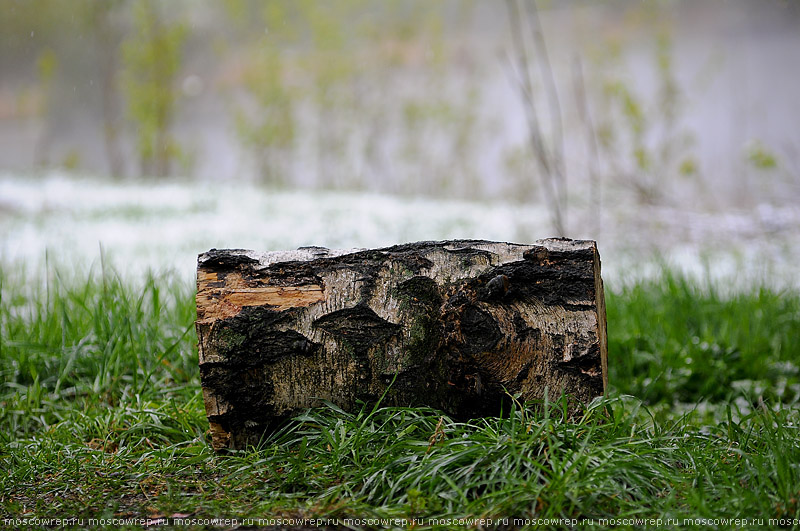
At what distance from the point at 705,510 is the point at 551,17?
11.3 metres

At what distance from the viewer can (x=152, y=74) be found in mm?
12727

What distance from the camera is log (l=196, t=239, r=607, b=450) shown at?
1750 millimetres

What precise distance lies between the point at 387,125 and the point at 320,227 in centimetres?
510

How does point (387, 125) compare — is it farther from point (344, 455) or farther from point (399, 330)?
point (344, 455)

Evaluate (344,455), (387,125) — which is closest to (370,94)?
(387,125)

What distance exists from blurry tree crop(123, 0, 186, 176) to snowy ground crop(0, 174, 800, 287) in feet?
11.7

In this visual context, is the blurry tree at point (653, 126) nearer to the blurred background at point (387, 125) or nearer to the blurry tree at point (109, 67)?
the blurred background at point (387, 125)

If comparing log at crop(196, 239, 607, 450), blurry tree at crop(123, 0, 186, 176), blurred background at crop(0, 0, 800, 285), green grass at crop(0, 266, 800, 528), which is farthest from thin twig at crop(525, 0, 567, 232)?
blurry tree at crop(123, 0, 186, 176)

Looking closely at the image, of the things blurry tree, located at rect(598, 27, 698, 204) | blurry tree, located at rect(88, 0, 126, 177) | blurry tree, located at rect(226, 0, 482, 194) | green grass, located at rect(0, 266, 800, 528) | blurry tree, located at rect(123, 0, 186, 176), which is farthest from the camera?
blurry tree, located at rect(88, 0, 126, 177)

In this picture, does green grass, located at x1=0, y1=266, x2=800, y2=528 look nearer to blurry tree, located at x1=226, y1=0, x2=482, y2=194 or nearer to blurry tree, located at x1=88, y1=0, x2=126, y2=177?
blurry tree, located at x1=226, y1=0, x2=482, y2=194

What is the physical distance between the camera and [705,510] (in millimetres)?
1270

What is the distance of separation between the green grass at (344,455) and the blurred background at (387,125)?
3.73 metres

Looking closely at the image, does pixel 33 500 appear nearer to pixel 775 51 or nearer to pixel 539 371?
pixel 539 371

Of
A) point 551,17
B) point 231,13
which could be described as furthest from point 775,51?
point 231,13
